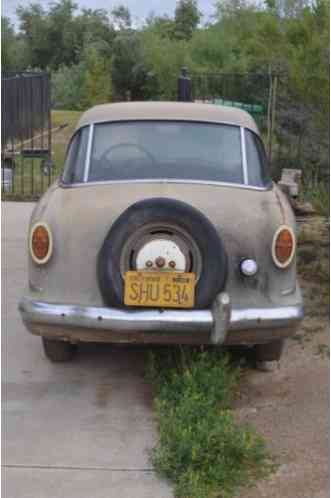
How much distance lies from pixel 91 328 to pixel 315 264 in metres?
3.48

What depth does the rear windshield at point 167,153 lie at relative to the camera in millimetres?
5309

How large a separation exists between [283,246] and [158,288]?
0.80m

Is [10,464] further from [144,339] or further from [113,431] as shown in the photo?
[144,339]

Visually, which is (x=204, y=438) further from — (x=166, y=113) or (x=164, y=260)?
(x=166, y=113)

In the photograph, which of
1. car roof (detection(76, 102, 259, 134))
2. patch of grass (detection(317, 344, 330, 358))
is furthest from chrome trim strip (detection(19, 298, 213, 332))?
car roof (detection(76, 102, 259, 134))

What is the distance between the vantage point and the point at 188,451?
13.1ft

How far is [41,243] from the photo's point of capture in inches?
187

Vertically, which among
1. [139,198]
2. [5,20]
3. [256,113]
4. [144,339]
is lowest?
[144,339]

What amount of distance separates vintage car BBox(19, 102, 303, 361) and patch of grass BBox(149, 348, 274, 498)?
288mm

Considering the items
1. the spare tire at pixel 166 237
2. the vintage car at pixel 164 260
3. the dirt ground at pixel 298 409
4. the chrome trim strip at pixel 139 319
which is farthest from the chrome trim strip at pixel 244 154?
the dirt ground at pixel 298 409

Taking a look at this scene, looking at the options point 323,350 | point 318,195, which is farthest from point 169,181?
point 318,195

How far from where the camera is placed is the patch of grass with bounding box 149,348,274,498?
3.87m

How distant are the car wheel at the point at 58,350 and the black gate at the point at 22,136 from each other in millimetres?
6172

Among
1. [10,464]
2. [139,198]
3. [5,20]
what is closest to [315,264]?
[139,198]
